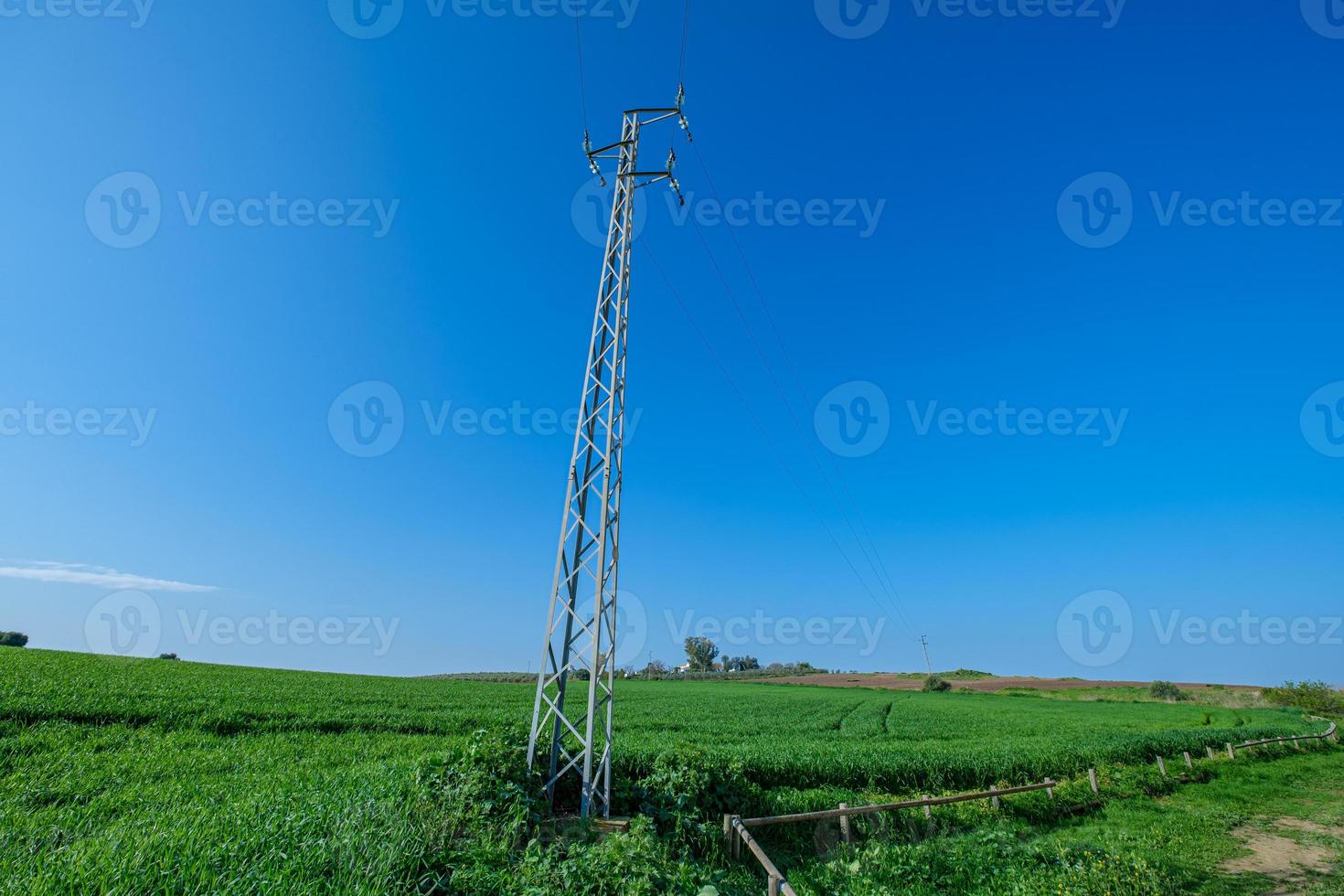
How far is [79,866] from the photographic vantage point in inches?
176

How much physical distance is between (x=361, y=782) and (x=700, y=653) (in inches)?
3837

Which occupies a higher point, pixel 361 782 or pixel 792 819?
pixel 361 782

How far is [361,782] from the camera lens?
325 inches

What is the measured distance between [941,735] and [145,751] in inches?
1050

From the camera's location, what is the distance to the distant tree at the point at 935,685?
6127 centimetres

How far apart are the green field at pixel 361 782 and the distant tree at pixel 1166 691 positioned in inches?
1858

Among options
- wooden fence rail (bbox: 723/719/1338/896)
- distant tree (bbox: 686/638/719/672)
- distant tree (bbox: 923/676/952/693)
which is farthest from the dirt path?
wooden fence rail (bbox: 723/719/1338/896)

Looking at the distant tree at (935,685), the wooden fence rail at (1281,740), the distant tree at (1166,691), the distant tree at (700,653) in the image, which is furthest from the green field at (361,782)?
the distant tree at (700,653)

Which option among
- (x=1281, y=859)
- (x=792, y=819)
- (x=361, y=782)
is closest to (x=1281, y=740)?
(x=1281, y=859)

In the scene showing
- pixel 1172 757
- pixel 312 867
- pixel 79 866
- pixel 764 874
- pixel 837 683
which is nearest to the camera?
pixel 79 866

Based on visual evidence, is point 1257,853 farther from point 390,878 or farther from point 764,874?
point 390,878

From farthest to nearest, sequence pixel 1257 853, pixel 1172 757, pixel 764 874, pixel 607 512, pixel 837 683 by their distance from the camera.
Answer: pixel 837 683 → pixel 1172 757 → pixel 1257 853 → pixel 607 512 → pixel 764 874

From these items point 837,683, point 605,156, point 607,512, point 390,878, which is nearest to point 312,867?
point 390,878

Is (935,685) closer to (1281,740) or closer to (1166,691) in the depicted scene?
(1166,691)
